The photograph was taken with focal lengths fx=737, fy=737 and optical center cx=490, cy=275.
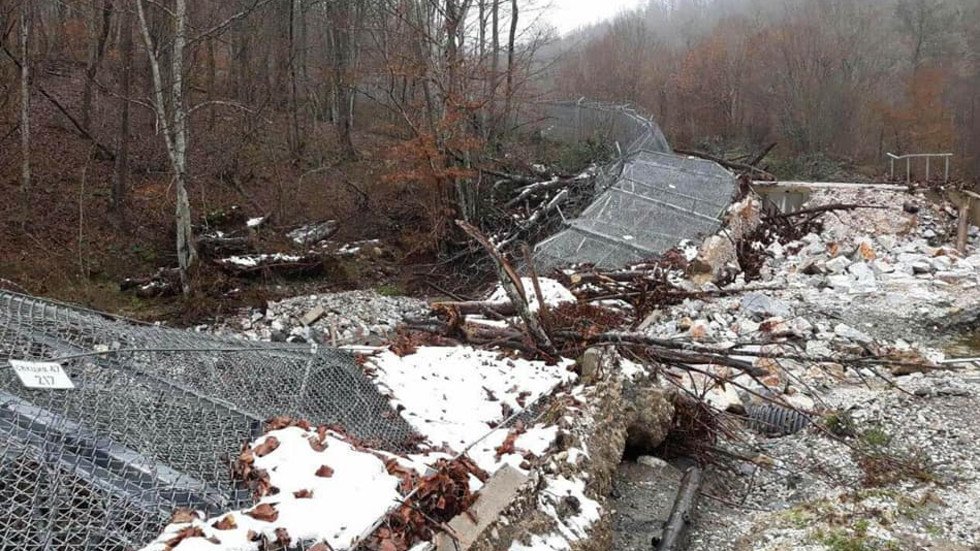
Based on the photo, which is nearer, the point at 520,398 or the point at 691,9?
the point at 520,398

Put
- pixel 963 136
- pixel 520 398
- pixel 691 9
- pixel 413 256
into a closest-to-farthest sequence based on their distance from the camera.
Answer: pixel 520 398 → pixel 413 256 → pixel 963 136 → pixel 691 9

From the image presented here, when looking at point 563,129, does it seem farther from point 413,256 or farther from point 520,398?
point 520,398

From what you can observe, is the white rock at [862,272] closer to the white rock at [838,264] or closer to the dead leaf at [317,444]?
the white rock at [838,264]

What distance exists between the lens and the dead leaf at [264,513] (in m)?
2.73

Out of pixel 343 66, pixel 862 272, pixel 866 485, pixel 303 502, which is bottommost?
pixel 866 485

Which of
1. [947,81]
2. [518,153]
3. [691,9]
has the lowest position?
[518,153]

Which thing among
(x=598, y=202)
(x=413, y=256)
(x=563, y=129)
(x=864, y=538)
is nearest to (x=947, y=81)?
(x=563, y=129)

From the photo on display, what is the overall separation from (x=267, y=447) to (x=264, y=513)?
1.73ft

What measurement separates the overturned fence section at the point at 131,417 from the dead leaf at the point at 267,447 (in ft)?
0.35

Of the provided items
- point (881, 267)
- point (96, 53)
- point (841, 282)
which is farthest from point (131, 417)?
point (96, 53)

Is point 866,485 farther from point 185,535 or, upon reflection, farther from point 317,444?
point 185,535

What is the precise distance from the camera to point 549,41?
64.9 ft

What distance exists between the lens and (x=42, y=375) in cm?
292

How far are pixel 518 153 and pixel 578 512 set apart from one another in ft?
54.7
